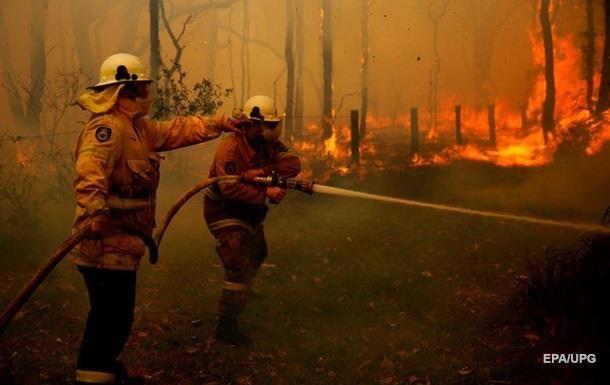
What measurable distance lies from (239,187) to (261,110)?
84 centimetres

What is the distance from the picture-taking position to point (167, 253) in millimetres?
9156

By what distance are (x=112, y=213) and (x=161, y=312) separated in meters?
2.78

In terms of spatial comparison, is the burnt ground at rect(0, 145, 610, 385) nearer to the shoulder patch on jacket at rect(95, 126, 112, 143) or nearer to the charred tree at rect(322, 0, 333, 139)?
the shoulder patch on jacket at rect(95, 126, 112, 143)

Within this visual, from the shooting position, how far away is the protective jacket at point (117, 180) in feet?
12.4

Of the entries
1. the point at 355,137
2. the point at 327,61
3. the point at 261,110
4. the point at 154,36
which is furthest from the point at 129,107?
the point at 327,61

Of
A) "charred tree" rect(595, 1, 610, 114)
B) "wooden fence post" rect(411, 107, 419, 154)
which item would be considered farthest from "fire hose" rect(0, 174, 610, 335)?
"wooden fence post" rect(411, 107, 419, 154)

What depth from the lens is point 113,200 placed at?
4.14m

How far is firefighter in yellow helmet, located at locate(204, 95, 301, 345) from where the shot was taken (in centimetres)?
559

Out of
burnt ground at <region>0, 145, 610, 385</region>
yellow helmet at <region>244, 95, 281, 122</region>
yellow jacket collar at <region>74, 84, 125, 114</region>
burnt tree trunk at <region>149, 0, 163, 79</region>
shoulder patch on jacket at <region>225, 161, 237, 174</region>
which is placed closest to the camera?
yellow jacket collar at <region>74, 84, 125, 114</region>

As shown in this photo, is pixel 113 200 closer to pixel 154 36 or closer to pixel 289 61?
pixel 154 36

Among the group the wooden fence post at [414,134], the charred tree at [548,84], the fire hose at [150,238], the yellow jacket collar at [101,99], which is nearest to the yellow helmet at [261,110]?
the fire hose at [150,238]

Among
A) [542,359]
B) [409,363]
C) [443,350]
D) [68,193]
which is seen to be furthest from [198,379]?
[68,193]

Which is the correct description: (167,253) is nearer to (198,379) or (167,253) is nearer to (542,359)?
(198,379)

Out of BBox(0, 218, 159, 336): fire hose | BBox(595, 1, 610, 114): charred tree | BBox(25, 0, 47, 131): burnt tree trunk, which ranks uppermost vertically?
BBox(25, 0, 47, 131): burnt tree trunk
